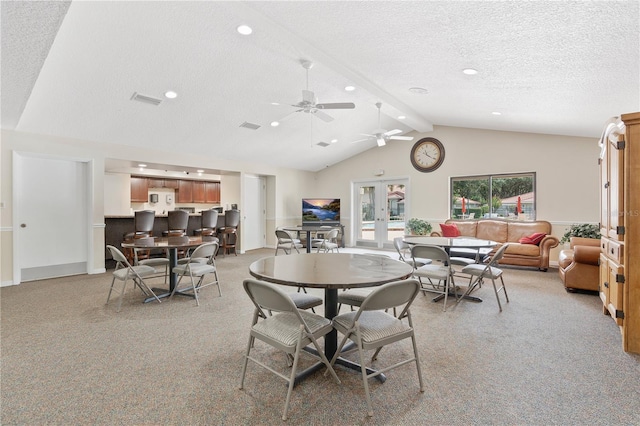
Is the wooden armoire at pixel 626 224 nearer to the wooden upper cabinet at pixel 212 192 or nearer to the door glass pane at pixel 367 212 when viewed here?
the door glass pane at pixel 367 212

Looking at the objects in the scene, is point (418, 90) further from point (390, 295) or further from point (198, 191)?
point (198, 191)

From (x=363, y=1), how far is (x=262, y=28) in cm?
125

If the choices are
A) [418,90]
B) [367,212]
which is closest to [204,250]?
[418,90]

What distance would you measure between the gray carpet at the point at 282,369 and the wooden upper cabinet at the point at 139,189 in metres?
5.99

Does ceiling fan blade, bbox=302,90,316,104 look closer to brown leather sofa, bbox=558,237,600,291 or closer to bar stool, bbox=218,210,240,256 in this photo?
brown leather sofa, bbox=558,237,600,291

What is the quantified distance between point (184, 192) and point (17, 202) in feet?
17.2

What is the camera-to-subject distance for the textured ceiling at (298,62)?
2.59m

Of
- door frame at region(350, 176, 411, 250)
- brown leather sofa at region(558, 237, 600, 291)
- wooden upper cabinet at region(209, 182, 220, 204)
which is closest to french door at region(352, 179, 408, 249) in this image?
door frame at region(350, 176, 411, 250)

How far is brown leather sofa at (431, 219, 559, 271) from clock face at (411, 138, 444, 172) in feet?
4.79

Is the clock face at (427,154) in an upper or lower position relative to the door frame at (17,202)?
upper

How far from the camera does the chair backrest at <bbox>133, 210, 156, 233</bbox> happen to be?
605cm

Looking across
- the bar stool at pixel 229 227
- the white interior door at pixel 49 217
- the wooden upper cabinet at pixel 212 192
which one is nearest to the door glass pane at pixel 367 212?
the bar stool at pixel 229 227

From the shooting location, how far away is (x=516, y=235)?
6.70 m

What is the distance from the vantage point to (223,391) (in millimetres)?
2115
